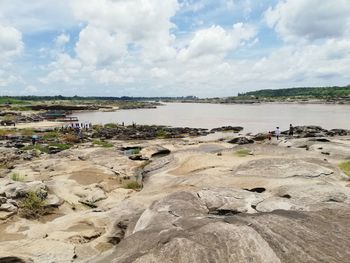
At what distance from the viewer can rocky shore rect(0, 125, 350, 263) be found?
1156 cm

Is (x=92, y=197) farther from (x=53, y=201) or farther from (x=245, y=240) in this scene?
(x=245, y=240)

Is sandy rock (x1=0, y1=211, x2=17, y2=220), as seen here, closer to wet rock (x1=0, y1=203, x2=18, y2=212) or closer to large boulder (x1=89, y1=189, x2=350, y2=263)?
wet rock (x1=0, y1=203, x2=18, y2=212)

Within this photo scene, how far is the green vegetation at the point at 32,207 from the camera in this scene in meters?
21.8

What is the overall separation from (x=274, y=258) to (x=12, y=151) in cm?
4433

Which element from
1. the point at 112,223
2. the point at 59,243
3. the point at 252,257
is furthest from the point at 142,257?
the point at 112,223

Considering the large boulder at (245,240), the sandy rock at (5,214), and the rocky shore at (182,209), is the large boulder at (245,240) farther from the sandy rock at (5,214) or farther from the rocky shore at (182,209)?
the sandy rock at (5,214)

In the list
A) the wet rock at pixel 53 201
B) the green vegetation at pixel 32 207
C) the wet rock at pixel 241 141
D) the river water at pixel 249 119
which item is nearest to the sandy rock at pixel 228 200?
the green vegetation at pixel 32 207

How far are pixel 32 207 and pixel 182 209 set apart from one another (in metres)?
10.8

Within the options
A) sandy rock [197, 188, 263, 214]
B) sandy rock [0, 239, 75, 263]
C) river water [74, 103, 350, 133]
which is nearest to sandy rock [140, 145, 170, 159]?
sandy rock [197, 188, 263, 214]

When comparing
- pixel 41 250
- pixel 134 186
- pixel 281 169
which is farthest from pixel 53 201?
pixel 281 169

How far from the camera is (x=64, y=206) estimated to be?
24172 mm

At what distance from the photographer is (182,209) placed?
16000 mm

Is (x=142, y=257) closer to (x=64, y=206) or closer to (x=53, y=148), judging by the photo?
(x=64, y=206)

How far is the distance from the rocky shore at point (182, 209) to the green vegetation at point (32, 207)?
0.06m
